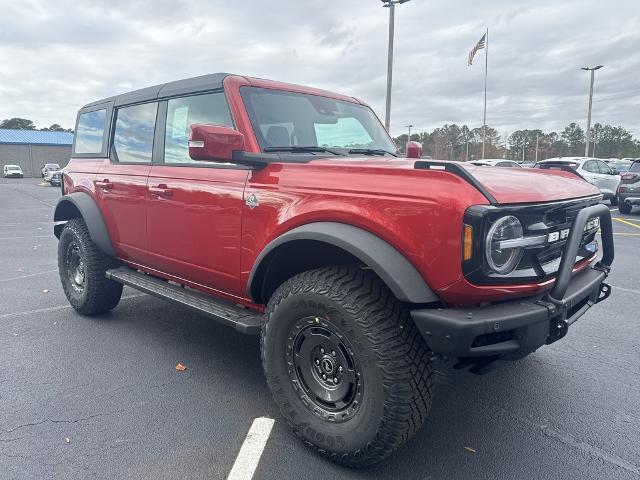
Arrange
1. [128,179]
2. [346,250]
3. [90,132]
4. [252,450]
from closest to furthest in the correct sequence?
[346,250] → [252,450] → [128,179] → [90,132]

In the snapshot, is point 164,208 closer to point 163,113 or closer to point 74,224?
point 163,113

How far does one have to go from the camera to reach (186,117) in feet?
12.2

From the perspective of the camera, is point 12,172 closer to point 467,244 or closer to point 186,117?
point 186,117

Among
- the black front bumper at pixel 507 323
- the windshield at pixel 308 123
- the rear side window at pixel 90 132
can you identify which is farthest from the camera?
the rear side window at pixel 90 132

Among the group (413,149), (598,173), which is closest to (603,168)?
(598,173)

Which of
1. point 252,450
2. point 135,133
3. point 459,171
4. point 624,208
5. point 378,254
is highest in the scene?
point 135,133

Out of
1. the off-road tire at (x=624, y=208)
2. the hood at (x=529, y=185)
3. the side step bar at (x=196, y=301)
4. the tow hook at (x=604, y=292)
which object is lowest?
the off-road tire at (x=624, y=208)

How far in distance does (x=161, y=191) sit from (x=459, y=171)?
2.26m

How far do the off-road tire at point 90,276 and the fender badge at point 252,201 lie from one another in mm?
2212

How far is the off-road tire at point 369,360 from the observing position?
7.55ft

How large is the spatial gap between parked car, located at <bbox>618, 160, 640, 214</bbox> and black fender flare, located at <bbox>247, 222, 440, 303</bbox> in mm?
14466

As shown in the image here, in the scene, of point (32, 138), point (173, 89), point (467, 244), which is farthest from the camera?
point (32, 138)

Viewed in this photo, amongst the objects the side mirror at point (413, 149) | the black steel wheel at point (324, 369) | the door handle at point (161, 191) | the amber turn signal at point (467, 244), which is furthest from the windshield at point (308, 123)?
the amber turn signal at point (467, 244)

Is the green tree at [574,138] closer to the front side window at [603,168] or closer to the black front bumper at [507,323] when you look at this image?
the front side window at [603,168]
